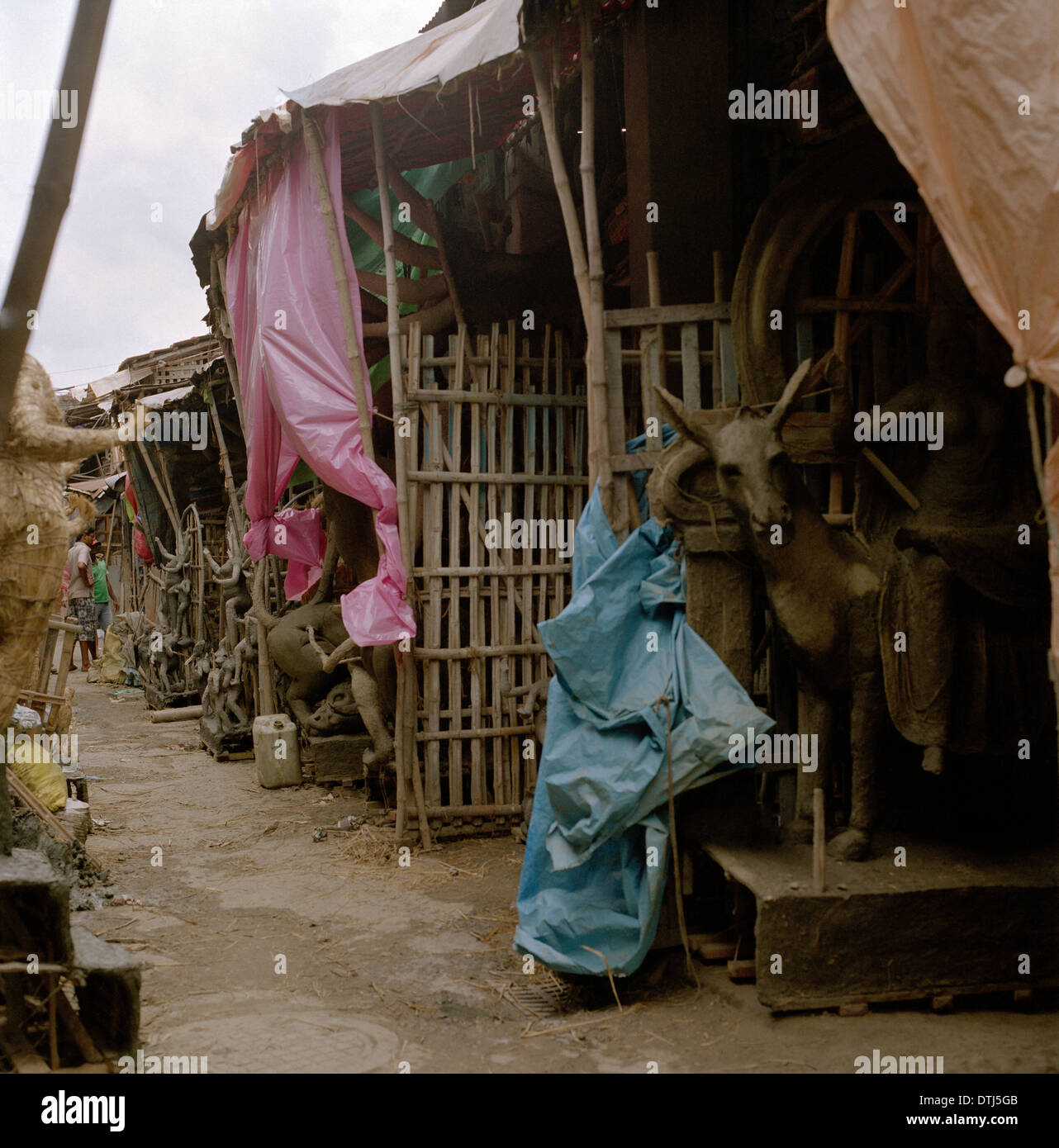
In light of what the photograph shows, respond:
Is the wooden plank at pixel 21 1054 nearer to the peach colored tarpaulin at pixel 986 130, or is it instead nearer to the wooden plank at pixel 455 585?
the peach colored tarpaulin at pixel 986 130

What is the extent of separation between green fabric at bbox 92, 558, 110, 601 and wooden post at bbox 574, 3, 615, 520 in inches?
525

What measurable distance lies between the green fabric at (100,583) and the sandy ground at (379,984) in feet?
30.7

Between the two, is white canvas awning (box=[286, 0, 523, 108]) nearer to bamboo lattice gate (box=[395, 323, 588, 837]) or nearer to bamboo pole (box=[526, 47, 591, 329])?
bamboo pole (box=[526, 47, 591, 329])

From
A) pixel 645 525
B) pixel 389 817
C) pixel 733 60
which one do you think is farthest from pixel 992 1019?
pixel 733 60

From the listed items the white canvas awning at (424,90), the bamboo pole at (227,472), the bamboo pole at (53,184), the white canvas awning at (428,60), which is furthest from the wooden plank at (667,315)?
the bamboo pole at (227,472)

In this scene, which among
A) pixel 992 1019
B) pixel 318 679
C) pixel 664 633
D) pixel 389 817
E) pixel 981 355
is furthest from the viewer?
→ pixel 318 679

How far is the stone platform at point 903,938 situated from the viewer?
394 centimetres

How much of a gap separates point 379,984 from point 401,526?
3.07 m

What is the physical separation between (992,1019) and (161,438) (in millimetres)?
12449

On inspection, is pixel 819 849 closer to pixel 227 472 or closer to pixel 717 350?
pixel 717 350

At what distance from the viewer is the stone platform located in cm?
394

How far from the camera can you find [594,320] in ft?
17.6

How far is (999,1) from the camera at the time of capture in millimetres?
2744

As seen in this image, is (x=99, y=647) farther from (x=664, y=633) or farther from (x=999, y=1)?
(x=999, y=1)
